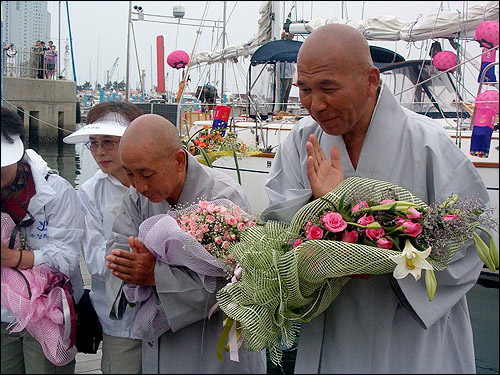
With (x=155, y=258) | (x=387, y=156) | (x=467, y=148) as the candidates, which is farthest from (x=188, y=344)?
(x=467, y=148)

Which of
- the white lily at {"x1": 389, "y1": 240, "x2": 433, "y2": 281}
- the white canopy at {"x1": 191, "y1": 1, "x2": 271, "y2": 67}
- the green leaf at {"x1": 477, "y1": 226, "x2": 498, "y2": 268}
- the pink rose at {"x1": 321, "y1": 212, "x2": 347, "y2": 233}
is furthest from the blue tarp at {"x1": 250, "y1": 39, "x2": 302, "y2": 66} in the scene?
the white lily at {"x1": 389, "y1": 240, "x2": 433, "y2": 281}

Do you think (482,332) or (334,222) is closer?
(334,222)

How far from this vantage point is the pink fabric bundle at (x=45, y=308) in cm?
243

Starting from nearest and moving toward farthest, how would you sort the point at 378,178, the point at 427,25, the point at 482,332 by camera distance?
the point at 378,178
the point at 482,332
the point at 427,25

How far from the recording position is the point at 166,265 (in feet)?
7.52

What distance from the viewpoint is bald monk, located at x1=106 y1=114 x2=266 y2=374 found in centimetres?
228

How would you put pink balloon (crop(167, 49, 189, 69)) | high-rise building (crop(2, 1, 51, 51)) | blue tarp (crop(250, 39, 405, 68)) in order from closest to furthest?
high-rise building (crop(2, 1, 51, 51)) < blue tarp (crop(250, 39, 405, 68)) < pink balloon (crop(167, 49, 189, 69))

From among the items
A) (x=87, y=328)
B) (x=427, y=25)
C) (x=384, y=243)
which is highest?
(x=427, y=25)

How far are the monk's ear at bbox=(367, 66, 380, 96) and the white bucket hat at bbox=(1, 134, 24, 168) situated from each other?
1410 mm

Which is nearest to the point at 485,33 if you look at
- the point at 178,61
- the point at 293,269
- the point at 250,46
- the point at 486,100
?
the point at 486,100

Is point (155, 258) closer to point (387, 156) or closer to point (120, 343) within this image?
point (120, 343)

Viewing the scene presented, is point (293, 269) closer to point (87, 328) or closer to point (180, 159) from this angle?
point (180, 159)

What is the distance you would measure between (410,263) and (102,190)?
198 centimetres

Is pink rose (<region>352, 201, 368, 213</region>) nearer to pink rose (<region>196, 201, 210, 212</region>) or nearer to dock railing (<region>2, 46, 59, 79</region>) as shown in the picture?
pink rose (<region>196, 201, 210, 212</region>)
